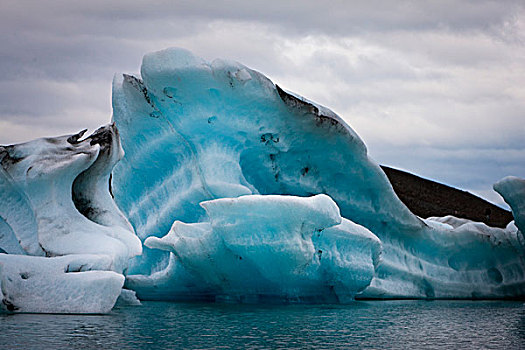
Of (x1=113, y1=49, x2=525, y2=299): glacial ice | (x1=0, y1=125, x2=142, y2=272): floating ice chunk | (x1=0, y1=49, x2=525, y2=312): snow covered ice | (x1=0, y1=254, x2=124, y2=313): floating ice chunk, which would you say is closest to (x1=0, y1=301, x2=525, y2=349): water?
(x1=0, y1=254, x2=124, y2=313): floating ice chunk

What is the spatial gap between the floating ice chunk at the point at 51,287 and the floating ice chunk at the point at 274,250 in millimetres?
1217

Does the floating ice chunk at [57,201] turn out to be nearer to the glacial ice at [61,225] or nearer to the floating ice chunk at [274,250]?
the glacial ice at [61,225]

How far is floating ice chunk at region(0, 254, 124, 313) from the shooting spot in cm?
537

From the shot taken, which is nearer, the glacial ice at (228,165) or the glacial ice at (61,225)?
the glacial ice at (61,225)

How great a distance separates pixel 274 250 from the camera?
6227mm

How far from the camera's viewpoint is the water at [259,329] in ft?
12.8

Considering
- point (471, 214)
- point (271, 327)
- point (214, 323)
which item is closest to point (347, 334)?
point (271, 327)

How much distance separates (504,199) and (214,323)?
571 centimetres

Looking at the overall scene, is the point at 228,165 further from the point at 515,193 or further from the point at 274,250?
the point at 515,193

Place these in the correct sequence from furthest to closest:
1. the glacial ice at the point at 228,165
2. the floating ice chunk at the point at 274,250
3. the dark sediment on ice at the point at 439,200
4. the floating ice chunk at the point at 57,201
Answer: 1. the dark sediment on ice at the point at 439,200
2. the glacial ice at the point at 228,165
3. the floating ice chunk at the point at 57,201
4. the floating ice chunk at the point at 274,250

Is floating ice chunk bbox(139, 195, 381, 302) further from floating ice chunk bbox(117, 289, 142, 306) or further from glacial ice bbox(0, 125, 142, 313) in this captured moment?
glacial ice bbox(0, 125, 142, 313)

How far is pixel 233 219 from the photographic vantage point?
613cm

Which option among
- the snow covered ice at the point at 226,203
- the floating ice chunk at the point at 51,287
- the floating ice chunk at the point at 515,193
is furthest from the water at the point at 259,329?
the floating ice chunk at the point at 515,193

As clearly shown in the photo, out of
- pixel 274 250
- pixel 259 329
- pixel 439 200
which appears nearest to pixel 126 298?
pixel 274 250
